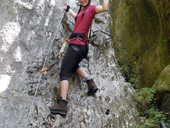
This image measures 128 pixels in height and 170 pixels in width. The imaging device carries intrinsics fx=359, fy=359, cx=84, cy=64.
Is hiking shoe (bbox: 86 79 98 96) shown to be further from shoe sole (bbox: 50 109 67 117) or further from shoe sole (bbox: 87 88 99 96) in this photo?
shoe sole (bbox: 50 109 67 117)

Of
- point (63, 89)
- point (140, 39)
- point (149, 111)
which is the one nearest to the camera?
point (63, 89)

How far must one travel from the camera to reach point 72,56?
7430 millimetres

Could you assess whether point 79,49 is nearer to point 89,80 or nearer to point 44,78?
point 89,80

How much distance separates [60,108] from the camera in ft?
23.1

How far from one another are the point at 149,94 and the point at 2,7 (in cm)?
415

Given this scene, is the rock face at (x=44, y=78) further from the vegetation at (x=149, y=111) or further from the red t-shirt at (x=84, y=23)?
the red t-shirt at (x=84, y=23)

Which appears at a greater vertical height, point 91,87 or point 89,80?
point 89,80

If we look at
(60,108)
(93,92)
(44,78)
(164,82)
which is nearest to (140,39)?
(164,82)

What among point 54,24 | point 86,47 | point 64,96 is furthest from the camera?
point 54,24

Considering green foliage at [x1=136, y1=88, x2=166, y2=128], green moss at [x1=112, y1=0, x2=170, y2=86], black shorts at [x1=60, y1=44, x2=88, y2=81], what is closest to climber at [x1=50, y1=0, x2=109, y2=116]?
black shorts at [x1=60, y1=44, x2=88, y2=81]

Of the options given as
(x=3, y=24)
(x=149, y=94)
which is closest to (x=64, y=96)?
(x=3, y=24)

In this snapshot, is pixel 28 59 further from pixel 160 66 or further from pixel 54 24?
pixel 160 66

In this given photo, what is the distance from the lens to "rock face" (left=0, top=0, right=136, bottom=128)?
689 centimetres

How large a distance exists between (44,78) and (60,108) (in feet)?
2.74
